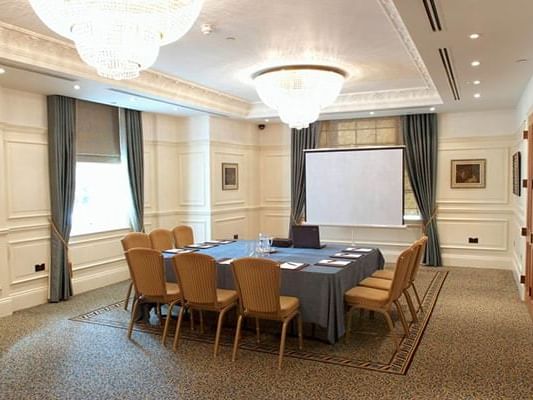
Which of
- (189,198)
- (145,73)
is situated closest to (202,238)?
(189,198)

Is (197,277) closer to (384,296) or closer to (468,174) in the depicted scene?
(384,296)

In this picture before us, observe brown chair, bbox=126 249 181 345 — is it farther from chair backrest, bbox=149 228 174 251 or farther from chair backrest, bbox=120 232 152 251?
chair backrest, bbox=149 228 174 251

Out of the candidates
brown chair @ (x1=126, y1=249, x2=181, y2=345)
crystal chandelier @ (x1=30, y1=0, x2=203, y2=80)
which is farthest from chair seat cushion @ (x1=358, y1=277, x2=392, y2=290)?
crystal chandelier @ (x1=30, y1=0, x2=203, y2=80)

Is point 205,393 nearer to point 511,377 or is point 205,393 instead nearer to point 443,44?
point 511,377

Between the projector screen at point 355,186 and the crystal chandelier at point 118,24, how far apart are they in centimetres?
552

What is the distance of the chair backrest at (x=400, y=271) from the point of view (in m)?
3.91

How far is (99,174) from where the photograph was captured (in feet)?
22.2

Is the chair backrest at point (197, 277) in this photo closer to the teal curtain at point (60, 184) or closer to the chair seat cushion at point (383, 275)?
the chair seat cushion at point (383, 275)

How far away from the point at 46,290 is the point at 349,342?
3.87 m

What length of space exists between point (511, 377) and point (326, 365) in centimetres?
137

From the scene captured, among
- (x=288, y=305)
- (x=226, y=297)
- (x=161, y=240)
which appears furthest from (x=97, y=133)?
(x=288, y=305)

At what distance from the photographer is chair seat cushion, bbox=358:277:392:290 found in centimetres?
445

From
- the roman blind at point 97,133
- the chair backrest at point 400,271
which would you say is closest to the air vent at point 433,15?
the chair backrest at point 400,271

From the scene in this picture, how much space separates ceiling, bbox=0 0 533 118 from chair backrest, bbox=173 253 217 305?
2.00m
